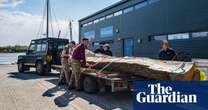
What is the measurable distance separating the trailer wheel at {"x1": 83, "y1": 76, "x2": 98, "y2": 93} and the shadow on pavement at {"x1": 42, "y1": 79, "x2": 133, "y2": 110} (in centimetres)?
15

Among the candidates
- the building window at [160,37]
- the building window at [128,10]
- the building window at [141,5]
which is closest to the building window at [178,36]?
the building window at [160,37]

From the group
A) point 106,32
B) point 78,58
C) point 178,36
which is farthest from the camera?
point 106,32

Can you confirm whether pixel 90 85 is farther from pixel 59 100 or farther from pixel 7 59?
pixel 7 59

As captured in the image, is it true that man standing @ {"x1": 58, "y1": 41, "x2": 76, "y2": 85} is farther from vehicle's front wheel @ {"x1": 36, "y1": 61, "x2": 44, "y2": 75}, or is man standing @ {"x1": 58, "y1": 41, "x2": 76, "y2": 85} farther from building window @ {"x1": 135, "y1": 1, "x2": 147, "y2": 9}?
building window @ {"x1": 135, "y1": 1, "x2": 147, "y2": 9}

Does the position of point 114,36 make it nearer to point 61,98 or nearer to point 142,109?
point 61,98

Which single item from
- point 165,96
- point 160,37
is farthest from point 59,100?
point 160,37

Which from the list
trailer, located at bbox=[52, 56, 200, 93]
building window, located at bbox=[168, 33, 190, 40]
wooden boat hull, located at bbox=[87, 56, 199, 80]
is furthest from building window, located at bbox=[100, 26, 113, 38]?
wooden boat hull, located at bbox=[87, 56, 199, 80]

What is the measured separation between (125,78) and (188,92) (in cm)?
360

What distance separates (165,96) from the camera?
411 cm

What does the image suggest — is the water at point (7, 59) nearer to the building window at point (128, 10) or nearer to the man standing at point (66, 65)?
the building window at point (128, 10)

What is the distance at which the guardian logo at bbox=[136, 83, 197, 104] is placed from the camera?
4086 mm

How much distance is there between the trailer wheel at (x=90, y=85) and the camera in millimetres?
8734

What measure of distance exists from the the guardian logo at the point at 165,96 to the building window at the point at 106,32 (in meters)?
23.9

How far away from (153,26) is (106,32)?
→ 920cm
